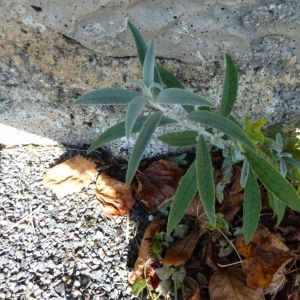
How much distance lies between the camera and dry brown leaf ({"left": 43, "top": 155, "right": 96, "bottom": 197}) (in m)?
2.22

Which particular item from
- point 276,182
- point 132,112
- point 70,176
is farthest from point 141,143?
point 70,176

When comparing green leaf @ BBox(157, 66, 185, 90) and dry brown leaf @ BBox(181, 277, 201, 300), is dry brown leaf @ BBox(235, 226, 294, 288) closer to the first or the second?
dry brown leaf @ BBox(181, 277, 201, 300)

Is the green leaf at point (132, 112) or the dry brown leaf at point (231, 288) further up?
the green leaf at point (132, 112)

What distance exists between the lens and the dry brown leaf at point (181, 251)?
2016 mm

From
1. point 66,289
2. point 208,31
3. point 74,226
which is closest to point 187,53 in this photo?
point 208,31

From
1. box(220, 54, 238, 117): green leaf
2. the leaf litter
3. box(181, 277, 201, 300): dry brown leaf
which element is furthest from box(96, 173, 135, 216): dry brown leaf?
box(220, 54, 238, 117): green leaf

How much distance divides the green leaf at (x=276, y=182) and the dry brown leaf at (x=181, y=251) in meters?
0.69

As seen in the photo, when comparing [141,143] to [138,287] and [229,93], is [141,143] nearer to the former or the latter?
[229,93]

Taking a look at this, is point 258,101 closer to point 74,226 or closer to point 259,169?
point 259,169

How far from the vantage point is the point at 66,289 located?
2043 millimetres

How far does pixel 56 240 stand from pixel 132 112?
1177 mm

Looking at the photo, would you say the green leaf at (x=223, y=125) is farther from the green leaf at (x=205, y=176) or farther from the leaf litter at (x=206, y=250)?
the leaf litter at (x=206, y=250)

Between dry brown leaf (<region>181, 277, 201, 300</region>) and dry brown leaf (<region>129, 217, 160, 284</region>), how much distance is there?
0.53 feet

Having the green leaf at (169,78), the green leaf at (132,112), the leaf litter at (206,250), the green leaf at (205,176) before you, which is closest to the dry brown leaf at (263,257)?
the leaf litter at (206,250)
